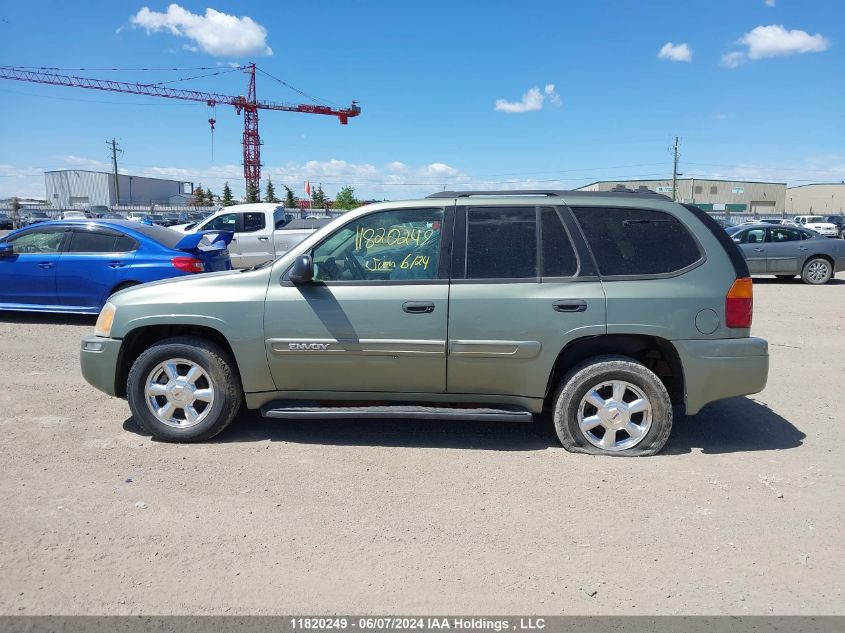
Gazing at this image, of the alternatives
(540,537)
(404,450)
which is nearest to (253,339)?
(404,450)

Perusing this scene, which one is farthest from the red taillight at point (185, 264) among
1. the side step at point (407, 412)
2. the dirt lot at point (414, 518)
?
the side step at point (407, 412)

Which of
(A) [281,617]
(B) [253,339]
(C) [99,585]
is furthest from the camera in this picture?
(B) [253,339]

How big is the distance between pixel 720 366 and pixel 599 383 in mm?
810

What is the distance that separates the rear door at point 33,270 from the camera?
354 inches

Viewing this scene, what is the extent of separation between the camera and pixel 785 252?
1611cm

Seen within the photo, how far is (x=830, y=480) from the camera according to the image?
414 cm

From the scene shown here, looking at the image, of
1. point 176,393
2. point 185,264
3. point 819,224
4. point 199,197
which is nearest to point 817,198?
point 819,224

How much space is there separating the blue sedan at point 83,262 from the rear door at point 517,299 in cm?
558

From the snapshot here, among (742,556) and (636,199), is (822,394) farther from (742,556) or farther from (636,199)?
(742,556)

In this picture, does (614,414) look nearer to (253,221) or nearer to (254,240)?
(254,240)

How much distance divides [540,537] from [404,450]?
145 centimetres

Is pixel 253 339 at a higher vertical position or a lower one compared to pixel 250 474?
higher

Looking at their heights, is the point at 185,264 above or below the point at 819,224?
below

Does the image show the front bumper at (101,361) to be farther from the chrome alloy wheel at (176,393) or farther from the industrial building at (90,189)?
the industrial building at (90,189)
